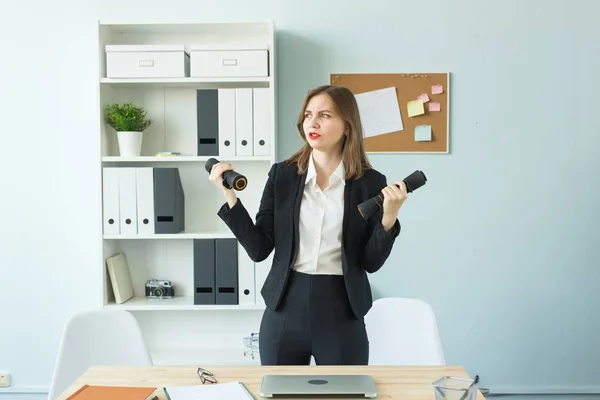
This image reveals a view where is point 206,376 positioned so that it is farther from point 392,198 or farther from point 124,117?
point 124,117

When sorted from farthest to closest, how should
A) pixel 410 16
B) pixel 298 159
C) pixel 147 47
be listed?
1. pixel 410 16
2. pixel 147 47
3. pixel 298 159

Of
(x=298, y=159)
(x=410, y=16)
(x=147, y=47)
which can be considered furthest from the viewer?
(x=410, y=16)

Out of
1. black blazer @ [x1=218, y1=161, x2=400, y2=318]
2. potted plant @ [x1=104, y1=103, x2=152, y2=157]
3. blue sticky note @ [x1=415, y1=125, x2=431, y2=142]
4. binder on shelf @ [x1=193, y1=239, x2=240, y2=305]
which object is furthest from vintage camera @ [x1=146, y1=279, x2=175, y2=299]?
blue sticky note @ [x1=415, y1=125, x2=431, y2=142]

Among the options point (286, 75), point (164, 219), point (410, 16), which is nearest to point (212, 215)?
point (164, 219)

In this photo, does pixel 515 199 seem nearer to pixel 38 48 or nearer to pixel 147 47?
pixel 147 47

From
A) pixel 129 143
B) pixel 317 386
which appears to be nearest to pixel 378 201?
pixel 317 386

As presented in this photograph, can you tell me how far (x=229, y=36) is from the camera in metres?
3.25

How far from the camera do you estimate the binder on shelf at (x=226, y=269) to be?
3070 millimetres

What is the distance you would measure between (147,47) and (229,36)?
45 cm

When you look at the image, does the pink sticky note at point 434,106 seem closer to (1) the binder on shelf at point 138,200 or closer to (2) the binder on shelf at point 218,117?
(2) the binder on shelf at point 218,117

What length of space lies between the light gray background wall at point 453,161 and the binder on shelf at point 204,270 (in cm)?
63

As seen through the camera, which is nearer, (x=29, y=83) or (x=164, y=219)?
(x=164, y=219)

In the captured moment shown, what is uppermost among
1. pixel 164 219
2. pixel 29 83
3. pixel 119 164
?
pixel 29 83

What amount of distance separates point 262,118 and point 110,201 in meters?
0.85
